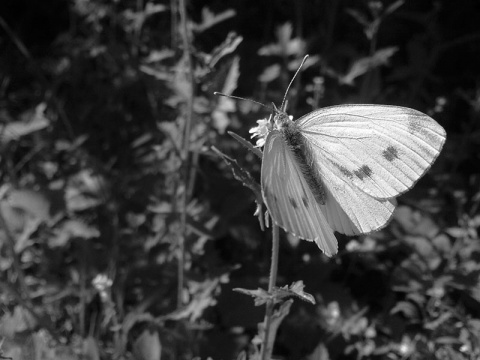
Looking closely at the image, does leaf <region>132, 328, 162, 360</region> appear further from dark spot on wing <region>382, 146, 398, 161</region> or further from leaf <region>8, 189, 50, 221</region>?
dark spot on wing <region>382, 146, 398, 161</region>

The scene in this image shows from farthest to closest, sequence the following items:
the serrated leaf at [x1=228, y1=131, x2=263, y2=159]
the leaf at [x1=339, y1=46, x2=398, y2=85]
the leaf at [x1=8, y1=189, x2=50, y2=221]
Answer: the leaf at [x1=339, y1=46, x2=398, y2=85], the leaf at [x1=8, y1=189, x2=50, y2=221], the serrated leaf at [x1=228, y1=131, x2=263, y2=159]

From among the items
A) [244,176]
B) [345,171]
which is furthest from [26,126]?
[345,171]

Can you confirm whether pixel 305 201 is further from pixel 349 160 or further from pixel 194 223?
pixel 194 223

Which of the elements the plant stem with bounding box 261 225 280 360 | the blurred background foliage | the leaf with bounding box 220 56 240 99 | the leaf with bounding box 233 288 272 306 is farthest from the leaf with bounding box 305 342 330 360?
the leaf with bounding box 220 56 240 99

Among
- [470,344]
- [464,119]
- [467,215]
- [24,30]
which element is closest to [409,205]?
[467,215]

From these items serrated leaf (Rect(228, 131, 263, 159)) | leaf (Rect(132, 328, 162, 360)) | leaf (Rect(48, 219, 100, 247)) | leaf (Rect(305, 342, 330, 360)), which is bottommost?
leaf (Rect(305, 342, 330, 360))

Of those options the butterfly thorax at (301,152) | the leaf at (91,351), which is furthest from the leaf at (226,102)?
the leaf at (91,351)
